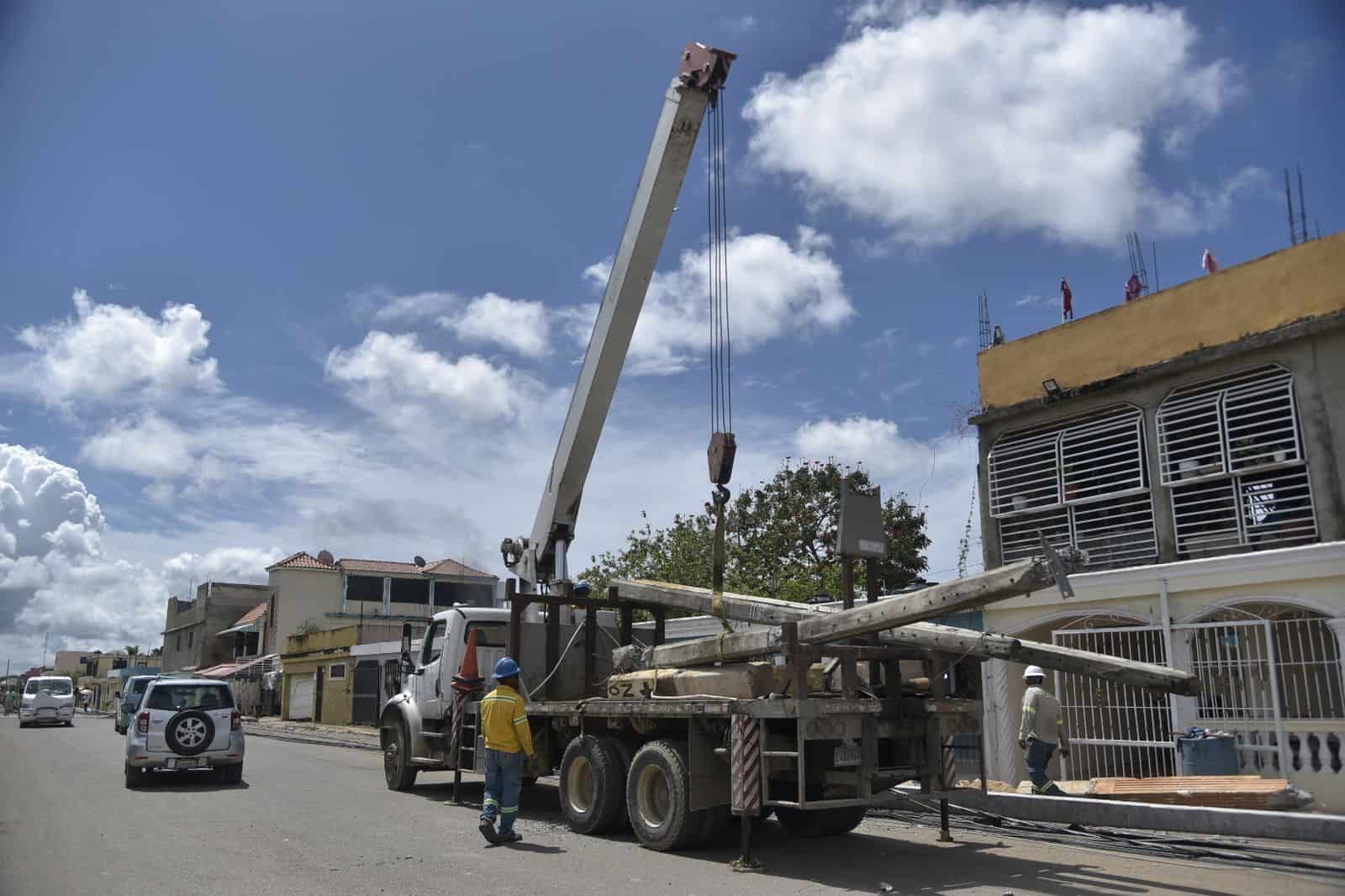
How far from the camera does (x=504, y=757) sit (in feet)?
31.9

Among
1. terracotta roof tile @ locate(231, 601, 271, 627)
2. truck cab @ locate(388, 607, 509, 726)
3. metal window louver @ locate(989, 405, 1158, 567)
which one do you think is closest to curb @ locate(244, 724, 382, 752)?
truck cab @ locate(388, 607, 509, 726)

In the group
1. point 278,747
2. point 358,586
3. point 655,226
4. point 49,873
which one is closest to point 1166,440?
point 655,226

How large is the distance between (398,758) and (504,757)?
488 centimetres

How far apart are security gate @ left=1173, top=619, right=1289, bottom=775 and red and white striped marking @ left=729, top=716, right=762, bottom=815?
23.6 feet

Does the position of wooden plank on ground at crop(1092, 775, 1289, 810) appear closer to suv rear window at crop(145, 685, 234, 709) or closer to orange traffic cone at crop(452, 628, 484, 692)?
orange traffic cone at crop(452, 628, 484, 692)

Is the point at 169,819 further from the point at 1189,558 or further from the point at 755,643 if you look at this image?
the point at 1189,558

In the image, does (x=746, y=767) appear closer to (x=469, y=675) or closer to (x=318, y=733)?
(x=469, y=675)

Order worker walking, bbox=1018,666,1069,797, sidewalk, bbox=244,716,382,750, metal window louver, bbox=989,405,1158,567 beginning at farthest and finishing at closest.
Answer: sidewalk, bbox=244,716,382,750
metal window louver, bbox=989,405,1158,567
worker walking, bbox=1018,666,1069,797

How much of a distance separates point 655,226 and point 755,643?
6.32 meters

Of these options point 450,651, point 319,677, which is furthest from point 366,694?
point 450,651

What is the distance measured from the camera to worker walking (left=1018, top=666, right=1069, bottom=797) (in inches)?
459

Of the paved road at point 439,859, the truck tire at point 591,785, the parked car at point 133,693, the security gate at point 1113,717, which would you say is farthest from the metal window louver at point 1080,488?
the parked car at point 133,693

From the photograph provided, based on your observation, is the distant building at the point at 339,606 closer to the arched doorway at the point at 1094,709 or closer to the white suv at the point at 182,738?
A: the white suv at the point at 182,738

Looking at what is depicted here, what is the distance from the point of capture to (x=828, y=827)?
9.96 m
